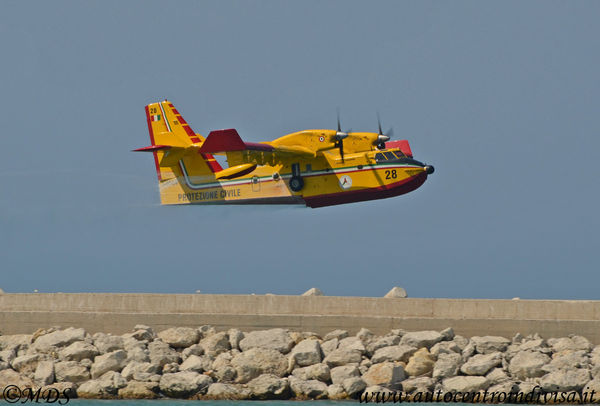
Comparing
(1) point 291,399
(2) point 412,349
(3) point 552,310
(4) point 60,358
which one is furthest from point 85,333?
(3) point 552,310

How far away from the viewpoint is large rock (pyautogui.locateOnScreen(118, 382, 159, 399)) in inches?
1395

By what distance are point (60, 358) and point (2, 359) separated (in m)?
2.26

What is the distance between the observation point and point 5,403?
117 ft

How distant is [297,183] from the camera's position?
47.9m

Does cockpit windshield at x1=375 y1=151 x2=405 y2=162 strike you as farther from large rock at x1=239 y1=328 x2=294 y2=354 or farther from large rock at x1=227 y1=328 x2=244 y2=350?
large rock at x1=227 y1=328 x2=244 y2=350

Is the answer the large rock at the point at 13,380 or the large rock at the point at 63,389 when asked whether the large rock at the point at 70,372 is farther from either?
the large rock at the point at 13,380

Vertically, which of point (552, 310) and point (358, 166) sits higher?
point (358, 166)

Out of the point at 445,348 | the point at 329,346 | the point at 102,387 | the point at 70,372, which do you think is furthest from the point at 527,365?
the point at 70,372

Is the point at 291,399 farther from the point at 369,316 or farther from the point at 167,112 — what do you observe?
the point at 167,112

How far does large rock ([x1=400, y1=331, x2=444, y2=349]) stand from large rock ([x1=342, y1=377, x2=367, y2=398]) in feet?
9.49

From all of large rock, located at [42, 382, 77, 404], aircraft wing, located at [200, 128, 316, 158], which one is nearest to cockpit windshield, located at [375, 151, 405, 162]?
aircraft wing, located at [200, 128, 316, 158]

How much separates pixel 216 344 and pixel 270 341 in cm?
196

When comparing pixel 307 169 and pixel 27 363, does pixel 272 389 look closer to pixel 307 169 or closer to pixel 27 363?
pixel 27 363

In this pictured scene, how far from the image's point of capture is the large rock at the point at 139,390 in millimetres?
35438
